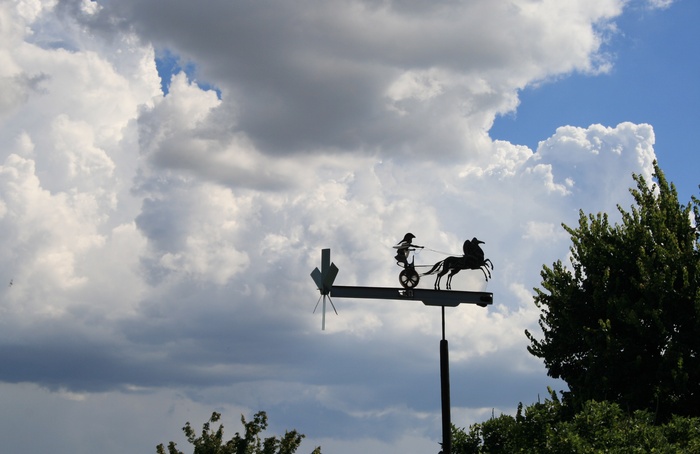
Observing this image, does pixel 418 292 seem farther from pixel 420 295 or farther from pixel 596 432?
pixel 596 432

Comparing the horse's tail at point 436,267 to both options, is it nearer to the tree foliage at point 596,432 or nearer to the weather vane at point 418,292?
the weather vane at point 418,292

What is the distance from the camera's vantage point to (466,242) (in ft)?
70.8

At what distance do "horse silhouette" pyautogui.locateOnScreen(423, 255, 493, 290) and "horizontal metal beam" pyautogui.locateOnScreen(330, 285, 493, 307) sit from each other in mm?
462

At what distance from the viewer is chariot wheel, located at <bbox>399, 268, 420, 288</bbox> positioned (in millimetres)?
19328

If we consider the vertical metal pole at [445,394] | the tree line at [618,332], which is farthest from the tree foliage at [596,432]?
the vertical metal pole at [445,394]

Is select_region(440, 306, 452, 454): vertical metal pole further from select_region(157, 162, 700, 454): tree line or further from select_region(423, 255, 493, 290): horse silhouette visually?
select_region(157, 162, 700, 454): tree line

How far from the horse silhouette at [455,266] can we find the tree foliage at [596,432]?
5.06m

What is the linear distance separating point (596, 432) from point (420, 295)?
7456 mm

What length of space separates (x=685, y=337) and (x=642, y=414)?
7373 mm

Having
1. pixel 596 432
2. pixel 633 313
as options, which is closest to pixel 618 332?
pixel 633 313

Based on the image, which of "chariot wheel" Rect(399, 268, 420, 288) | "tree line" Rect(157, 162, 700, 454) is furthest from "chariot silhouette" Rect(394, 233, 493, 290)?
"tree line" Rect(157, 162, 700, 454)

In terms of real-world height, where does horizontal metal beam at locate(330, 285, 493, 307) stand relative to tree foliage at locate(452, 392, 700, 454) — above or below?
above

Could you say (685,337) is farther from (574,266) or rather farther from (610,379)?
(574,266)

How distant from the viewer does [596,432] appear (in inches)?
908
